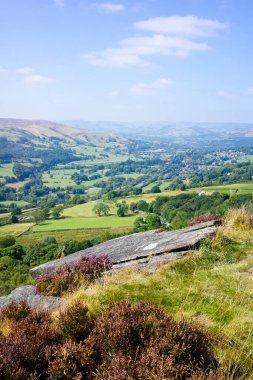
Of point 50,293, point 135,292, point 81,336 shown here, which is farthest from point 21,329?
point 50,293

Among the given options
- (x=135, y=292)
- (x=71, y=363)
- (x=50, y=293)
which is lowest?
(x=50, y=293)

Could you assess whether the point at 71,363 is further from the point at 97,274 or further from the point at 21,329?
the point at 97,274

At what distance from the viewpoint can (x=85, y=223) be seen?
138m

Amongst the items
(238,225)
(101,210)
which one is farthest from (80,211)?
(238,225)

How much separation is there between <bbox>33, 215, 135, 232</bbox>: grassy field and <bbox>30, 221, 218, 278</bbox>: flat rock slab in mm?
110848

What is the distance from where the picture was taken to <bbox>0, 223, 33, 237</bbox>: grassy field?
140 meters

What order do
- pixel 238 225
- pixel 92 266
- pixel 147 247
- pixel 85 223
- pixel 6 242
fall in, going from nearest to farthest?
1. pixel 92 266
2. pixel 147 247
3. pixel 238 225
4. pixel 6 242
5. pixel 85 223

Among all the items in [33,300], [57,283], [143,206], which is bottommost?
[143,206]

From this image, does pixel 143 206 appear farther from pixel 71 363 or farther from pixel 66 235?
pixel 71 363

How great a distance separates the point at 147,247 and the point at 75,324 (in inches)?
298

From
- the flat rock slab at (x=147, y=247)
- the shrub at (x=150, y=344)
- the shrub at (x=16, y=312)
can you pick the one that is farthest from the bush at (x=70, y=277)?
the shrub at (x=150, y=344)

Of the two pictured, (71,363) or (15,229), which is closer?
(71,363)

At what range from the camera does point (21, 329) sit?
586 cm

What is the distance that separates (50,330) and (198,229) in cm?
951
